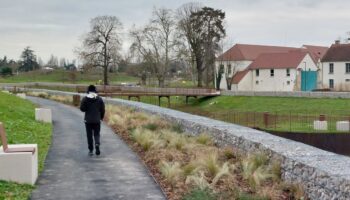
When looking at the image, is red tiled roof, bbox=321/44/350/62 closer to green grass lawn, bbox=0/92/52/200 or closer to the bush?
green grass lawn, bbox=0/92/52/200

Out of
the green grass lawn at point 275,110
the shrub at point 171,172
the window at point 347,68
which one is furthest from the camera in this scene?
the window at point 347,68

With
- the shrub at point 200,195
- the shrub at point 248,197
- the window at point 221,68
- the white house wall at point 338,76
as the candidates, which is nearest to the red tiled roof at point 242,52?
the window at point 221,68

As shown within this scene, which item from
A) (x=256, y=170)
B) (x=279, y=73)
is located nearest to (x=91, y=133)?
Answer: (x=256, y=170)

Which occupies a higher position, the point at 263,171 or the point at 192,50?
the point at 192,50

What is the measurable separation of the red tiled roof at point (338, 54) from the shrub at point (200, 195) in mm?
65411

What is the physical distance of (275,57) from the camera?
7988 cm

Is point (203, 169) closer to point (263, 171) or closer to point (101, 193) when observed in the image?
point (263, 171)

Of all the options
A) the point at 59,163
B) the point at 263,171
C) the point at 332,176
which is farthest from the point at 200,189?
the point at 59,163

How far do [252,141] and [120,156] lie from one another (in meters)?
3.48

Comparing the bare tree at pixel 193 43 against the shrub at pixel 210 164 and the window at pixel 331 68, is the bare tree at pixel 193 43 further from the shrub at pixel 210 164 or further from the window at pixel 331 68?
the shrub at pixel 210 164

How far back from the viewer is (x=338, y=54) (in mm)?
71812

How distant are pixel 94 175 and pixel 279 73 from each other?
6938cm

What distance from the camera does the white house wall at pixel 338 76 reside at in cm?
6919

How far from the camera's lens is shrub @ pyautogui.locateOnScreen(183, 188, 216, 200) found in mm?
8016
